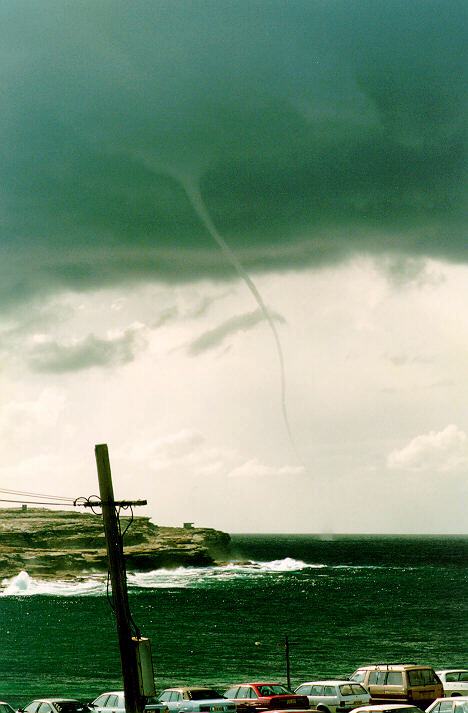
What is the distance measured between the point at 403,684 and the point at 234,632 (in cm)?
9577

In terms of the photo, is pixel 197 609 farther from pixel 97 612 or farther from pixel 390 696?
pixel 390 696

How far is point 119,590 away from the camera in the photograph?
20500 millimetres

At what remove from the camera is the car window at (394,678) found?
117 feet

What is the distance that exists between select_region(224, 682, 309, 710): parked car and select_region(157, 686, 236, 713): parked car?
88 cm

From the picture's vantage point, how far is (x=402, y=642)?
114938 millimetres

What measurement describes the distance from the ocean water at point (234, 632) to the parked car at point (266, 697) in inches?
1464

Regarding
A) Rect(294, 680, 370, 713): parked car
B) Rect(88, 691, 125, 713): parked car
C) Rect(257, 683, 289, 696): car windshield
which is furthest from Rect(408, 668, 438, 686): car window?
Rect(88, 691, 125, 713): parked car

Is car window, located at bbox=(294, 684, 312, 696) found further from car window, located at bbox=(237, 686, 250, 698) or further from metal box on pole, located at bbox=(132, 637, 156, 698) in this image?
metal box on pole, located at bbox=(132, 637, 156, 698)

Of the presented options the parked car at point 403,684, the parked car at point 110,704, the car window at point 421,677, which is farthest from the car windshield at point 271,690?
the parked car at point 110,704

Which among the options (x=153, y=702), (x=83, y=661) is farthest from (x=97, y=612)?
(x=153, y=702)

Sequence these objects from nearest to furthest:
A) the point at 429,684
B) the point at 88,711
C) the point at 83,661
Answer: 1. the point at 88,711
2. the point at 429,684
3. the point at 83,661

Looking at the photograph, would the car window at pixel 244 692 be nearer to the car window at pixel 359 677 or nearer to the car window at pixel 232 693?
the car window at pixel 232 693

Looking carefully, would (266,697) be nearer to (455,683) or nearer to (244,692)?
(244,692)

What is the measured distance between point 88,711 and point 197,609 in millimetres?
128864
